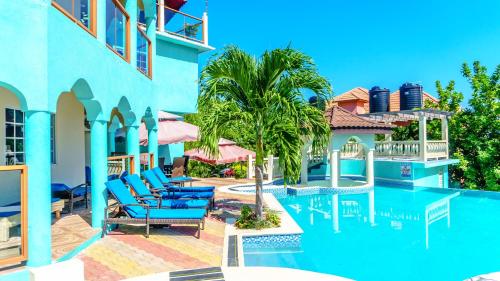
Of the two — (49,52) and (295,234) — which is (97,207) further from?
(295,234)

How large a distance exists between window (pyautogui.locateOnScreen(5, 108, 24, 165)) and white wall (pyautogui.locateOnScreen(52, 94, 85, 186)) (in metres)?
1.55

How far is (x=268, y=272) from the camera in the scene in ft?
20.5

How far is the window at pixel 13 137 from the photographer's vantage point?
10034 millimetres

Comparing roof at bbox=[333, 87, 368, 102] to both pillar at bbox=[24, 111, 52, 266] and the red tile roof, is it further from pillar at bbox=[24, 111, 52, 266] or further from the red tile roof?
pillar at bbox=[24, 111, 52, 266]

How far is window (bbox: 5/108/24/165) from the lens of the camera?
1003 cm

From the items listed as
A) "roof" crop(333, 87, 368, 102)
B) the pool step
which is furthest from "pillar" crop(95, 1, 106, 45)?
"roof" crop(333, 87, 368, 102)

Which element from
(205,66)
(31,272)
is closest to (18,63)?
(31,272)

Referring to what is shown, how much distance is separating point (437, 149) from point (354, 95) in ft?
48.8

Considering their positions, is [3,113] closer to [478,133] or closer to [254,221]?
[254,221]

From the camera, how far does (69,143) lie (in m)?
12.8

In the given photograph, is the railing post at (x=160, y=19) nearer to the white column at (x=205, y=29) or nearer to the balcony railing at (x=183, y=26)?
the balcony railing at (x=183, y=26)

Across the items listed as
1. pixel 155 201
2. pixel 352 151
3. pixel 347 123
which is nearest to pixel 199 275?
pixel 155 201

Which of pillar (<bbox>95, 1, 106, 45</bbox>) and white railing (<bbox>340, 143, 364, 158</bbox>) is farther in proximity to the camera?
white railing (<bbox>340, 143, 364, 158</bbox>)

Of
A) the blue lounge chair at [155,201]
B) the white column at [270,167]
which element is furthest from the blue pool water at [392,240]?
the white column at [270,167]
